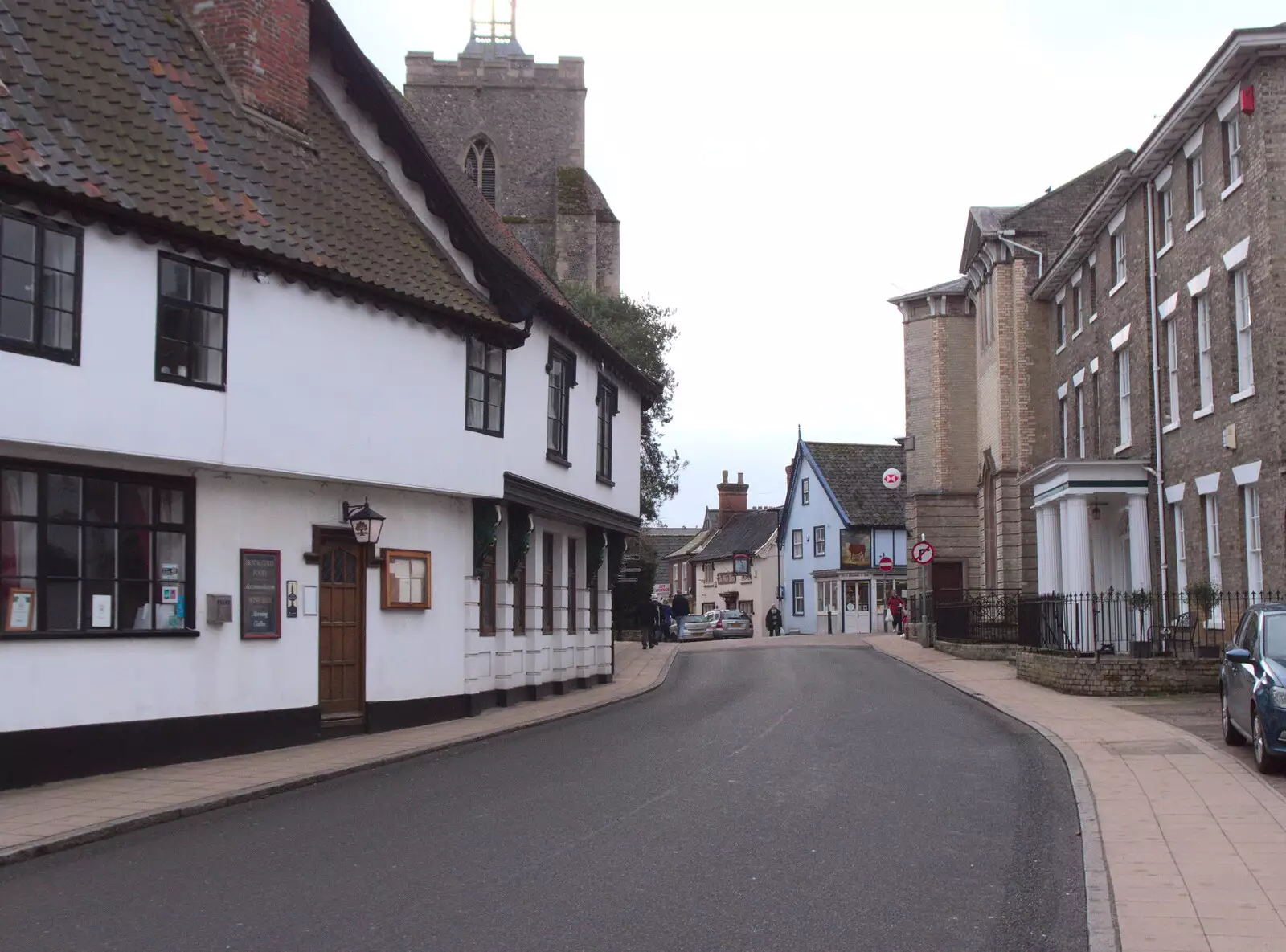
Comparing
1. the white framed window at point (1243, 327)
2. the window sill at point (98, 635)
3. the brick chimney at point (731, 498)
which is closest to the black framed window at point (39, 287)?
the window sill at point (98, 635)

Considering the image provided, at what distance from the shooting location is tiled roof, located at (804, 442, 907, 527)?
66062mm

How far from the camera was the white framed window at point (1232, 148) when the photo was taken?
21297 millimetres

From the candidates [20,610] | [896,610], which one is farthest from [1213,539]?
[896,610]

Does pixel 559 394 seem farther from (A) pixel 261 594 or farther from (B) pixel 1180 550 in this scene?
(B) pixel 1180 550

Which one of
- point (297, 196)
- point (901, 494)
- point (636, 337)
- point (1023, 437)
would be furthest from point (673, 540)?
point (297, 196)

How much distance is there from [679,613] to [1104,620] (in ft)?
92.4

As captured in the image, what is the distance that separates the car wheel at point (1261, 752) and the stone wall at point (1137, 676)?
8.16 meters

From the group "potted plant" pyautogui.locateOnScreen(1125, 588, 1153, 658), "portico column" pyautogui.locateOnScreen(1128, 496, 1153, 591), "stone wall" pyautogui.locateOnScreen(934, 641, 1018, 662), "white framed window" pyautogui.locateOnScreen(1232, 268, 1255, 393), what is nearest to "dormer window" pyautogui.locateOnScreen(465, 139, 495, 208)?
"stone wall" pyautogui.locateOnScreen(934, 641, 1018, 662)

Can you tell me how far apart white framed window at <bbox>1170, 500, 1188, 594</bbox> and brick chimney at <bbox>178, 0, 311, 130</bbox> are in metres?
16.5

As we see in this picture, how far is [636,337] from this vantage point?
4828 cm

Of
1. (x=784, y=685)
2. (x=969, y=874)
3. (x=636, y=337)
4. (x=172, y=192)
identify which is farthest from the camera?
(x=636, y=337)

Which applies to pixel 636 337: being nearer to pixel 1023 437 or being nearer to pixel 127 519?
pixel 1023 437

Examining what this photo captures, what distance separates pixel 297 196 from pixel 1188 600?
15198 millimetres

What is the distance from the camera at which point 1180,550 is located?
24578mm
